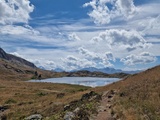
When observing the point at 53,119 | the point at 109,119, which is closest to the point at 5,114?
the point at 53,119

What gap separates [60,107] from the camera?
38.4 meters

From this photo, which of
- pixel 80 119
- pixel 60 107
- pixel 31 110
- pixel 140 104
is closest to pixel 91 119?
pixel 80 119

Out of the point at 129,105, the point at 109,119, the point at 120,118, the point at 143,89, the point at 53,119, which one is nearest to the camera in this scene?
the point at 120,118

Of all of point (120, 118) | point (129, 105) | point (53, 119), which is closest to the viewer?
point (120, 118)

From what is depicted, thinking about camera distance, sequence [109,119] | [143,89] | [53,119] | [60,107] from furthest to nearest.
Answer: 1. [60,107]
2. [143,89]
3. [53,119]
4. [109,119]

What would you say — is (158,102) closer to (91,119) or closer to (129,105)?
(129,105)

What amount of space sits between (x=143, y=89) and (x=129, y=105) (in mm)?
7241

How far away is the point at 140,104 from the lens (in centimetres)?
2438

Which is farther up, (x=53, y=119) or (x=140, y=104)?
(x=140, y=104)

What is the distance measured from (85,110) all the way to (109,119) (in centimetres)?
318

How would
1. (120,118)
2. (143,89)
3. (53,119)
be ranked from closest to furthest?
(120,118) → (53,119) → (143,89)

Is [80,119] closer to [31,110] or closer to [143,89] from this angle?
[143,89]

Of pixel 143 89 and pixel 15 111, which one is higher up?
pixel 143 89

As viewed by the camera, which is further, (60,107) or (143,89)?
(60,107)
